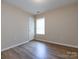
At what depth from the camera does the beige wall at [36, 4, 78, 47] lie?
344 cm

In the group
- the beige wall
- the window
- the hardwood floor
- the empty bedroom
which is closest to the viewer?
the hardwood floor

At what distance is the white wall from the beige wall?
1603 millimetres

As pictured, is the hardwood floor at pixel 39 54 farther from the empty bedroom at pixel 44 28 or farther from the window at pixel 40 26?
the window at pixel 40 26

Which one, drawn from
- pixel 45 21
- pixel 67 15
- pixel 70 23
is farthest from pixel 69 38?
pixel 45 21

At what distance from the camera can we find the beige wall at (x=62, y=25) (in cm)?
344

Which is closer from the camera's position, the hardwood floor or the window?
the hardwood floor

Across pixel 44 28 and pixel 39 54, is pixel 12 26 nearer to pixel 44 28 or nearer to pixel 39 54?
pixel 39 54

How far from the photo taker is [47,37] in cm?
483

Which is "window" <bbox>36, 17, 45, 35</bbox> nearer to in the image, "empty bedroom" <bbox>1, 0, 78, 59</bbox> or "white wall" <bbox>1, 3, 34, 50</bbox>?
"empty bedroom" <bbox>1, 0, 78, 59</bbox>

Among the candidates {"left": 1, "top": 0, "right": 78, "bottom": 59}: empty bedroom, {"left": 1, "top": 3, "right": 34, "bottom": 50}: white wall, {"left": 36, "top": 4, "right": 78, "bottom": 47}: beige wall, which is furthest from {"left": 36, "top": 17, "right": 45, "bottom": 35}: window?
{"left": 1, "top": 3, "right": 34, "bottom": 50}: white wall

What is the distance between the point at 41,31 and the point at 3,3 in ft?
10.4

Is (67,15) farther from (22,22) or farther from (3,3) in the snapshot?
(3,3)

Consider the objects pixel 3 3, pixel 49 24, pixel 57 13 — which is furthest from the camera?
pixel 49 24

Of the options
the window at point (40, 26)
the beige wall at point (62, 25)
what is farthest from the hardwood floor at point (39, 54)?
the window at point (40, 26)
